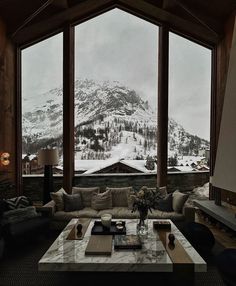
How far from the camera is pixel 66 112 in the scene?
6.68 metres

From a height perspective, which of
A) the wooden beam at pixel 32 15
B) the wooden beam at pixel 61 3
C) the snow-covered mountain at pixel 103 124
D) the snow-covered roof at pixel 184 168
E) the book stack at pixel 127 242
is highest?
the wooden beam at pixel 61 3

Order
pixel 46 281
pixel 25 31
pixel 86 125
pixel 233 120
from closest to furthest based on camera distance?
pixel 233 120
pixel 46 281
pixel 25 31
pixel 86 125

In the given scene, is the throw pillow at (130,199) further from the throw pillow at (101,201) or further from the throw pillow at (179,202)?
the throw pillow at (179,202)

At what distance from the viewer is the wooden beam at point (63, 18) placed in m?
6.51

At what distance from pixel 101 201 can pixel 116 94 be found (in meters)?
2.87

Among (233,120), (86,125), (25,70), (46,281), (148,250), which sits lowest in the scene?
(46,281)

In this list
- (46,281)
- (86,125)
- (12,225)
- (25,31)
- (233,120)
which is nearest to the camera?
(233,120)

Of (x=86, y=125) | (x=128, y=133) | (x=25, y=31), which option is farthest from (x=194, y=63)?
(x=25, y=31)

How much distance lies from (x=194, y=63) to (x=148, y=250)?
530 centimetres

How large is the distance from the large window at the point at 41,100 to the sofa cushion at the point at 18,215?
222 centimetres

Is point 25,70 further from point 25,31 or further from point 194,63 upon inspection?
point 194,63

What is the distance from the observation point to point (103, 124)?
7.02m

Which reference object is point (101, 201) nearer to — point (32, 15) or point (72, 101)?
point (72, 101)

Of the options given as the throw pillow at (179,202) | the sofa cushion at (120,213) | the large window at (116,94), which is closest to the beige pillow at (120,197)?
the sofa cushion at (120,213)
